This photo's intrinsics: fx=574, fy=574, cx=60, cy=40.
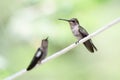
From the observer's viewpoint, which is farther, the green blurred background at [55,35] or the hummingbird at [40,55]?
the green blurred background at [55,35]

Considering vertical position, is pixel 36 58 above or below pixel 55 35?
above

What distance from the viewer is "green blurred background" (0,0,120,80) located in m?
5.04

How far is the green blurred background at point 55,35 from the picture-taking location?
16.5ft

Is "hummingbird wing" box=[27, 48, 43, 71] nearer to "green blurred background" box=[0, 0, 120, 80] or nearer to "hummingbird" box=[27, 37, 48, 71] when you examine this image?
"hummingbird" box=[27, 37, 48, 71]

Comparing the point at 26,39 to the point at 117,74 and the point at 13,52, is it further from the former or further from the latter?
the point at 117,74

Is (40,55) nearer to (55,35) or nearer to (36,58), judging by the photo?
(36,58)

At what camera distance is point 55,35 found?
16.3 feet

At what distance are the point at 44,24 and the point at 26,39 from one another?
0.27m

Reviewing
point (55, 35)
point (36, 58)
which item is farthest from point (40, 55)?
point (55, 35)

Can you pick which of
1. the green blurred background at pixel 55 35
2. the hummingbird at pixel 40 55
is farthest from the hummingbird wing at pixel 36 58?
the green blurred background at pixel 55 35

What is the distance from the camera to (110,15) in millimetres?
5328

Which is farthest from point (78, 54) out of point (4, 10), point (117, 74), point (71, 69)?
point (4, 10)

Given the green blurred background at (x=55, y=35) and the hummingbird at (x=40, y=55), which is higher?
the hummingbird at (x=40, y=55)

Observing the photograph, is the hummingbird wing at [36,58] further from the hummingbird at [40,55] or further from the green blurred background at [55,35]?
the green blurred background at [55,35]
